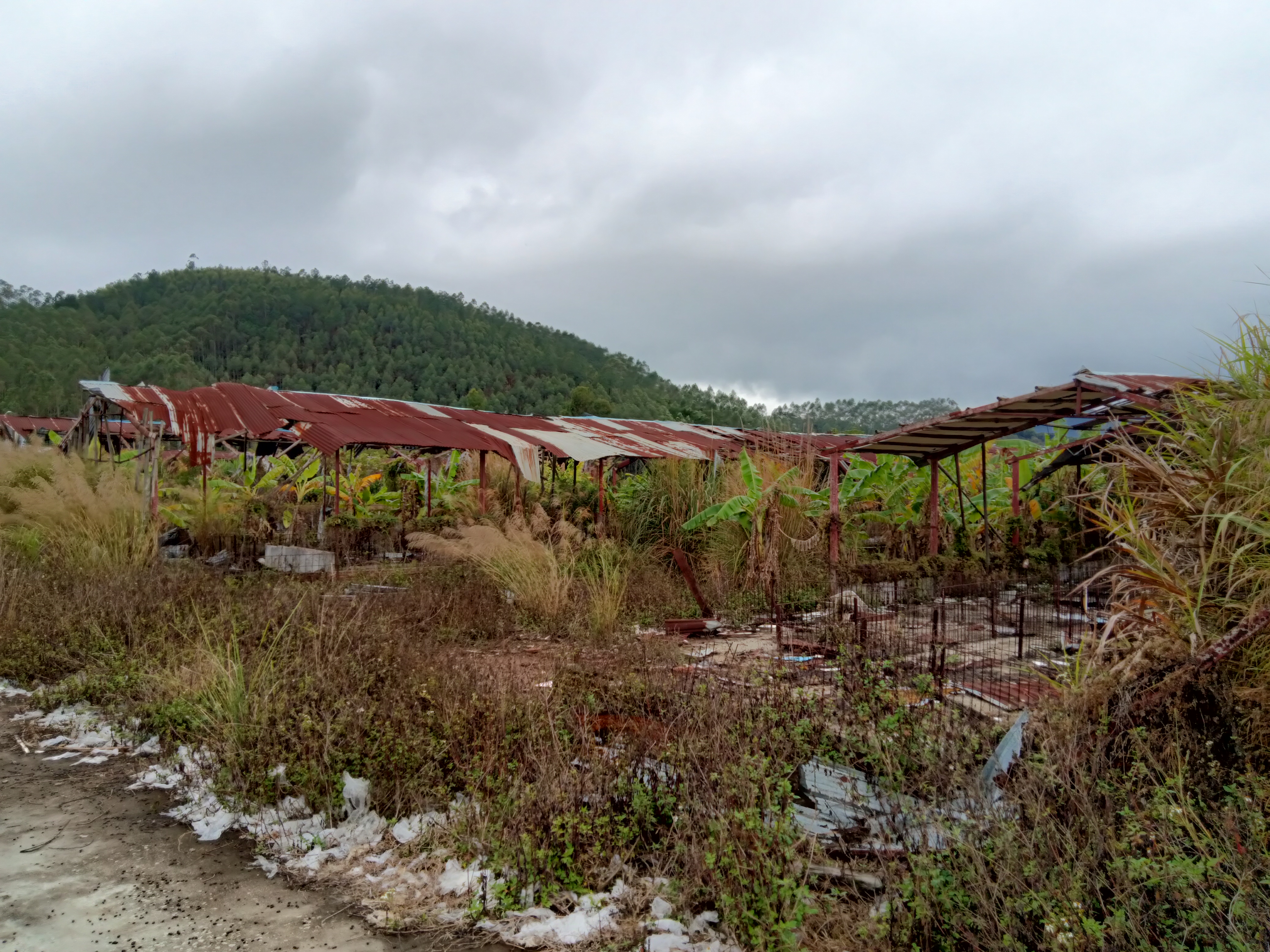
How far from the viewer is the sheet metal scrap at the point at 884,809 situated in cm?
311

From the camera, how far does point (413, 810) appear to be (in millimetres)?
4148

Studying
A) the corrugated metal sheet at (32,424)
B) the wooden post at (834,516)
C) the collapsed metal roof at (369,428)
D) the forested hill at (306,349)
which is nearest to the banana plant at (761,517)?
the wooden post at (834,516)

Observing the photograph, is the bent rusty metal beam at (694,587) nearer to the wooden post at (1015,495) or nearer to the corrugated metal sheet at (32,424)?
the wooden post at (1015,495)

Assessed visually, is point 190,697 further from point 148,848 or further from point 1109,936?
point 1109,936

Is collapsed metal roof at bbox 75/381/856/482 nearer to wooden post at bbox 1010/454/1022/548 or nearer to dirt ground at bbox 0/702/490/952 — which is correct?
wooden post at bbox 1010/454/1022/548

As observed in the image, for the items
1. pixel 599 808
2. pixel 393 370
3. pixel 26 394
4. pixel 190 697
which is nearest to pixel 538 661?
pixel 190 697

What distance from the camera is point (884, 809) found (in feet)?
11.3

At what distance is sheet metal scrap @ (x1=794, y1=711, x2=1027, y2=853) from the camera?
3.11 meters

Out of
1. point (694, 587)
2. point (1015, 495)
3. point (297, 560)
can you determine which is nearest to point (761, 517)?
A: point (694, 587)

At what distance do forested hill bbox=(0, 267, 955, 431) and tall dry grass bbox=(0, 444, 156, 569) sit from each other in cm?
4266

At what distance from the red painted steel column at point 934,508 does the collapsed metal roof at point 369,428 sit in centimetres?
120

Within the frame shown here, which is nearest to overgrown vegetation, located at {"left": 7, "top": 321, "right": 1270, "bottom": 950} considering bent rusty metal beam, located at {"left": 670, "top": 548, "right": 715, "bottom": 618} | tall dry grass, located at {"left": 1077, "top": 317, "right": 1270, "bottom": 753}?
tall dry grass, located at {"left": 1077, "top": 317, "right": 1270, "bottom": 753}

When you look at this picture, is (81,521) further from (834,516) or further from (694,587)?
(834,516)

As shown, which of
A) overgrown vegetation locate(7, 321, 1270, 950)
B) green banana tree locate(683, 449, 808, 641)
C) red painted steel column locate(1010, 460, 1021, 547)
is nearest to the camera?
overgrown vegetation locate(7, 321, 1270, 950)
